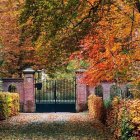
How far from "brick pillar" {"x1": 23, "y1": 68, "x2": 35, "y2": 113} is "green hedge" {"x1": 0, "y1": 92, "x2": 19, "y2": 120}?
2458 mm

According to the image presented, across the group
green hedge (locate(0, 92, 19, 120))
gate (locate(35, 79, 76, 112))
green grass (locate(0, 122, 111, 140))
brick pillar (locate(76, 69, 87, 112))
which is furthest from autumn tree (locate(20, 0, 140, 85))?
gate (locate(35, 79, 76, 112))

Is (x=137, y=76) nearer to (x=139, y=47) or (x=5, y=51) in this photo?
(x=139, y=47)

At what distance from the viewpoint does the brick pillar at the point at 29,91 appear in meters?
37.0

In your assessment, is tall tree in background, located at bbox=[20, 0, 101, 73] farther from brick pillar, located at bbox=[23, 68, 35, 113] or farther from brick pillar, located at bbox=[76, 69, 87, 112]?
brick pillar, located at bbox=[23, 68, 35, 113]

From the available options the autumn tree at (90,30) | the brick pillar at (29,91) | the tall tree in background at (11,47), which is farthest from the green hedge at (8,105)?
the autumn tree at (90,30)

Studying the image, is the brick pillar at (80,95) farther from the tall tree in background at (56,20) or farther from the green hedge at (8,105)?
the tall tree in background at (56,20)

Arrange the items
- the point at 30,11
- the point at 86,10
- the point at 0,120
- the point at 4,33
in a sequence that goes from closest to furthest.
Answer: the point at 30,11, the point at 86,10, the point at 0,120, the point at 4,33

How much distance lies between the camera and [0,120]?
91.5 ft

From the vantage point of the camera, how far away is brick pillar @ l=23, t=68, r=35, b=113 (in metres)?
37.0

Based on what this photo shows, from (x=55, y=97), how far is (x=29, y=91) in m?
2.04

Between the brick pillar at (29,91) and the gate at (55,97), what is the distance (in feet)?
2.08

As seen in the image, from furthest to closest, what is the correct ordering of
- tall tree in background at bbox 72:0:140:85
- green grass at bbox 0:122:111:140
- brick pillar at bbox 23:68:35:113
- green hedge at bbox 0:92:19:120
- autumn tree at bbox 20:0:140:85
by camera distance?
1. brick pillar at bbox 23:68:35:113
2. green hedge at bbox 0:92:19:120
3. green grass at bbox 0:122:111:140
4. tall tree in background at bbox 72:0:140:85
5. autumn tree at bbox 20:0:140:85

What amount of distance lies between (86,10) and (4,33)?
2037 cm

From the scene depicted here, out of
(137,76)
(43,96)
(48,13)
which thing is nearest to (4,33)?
(43,96)
